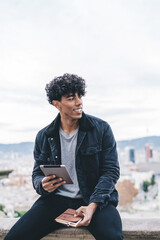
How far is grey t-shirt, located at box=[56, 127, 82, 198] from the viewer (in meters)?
1.56

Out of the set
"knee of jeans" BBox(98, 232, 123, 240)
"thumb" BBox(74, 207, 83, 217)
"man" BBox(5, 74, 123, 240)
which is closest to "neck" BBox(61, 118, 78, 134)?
"man" BBox(5, 74, 123, 240)

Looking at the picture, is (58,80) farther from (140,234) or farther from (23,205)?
(23,205)

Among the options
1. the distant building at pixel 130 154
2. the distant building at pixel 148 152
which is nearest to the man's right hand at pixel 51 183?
the distant building at pixel 148 152

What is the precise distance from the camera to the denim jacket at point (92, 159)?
143 centimetres

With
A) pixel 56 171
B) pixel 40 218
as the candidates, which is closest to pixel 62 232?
→ pixel 40 218

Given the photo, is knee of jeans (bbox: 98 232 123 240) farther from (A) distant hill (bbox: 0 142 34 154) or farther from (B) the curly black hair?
(A) distant hill (bbox: 0 142 34 154)

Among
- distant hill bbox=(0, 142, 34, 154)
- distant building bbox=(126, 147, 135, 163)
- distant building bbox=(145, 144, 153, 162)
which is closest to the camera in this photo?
distant hill bbox=(0, 142, 34, 154)

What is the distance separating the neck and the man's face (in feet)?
0.23

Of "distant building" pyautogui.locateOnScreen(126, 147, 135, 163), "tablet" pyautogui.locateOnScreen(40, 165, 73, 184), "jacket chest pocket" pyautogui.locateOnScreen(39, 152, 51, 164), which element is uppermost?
"jacket chest pocket" pyautogui.locateOnScreen(39, 152, 51, 164)

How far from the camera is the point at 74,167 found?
5.16 ft

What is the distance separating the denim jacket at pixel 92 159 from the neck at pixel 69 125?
49 millimetres

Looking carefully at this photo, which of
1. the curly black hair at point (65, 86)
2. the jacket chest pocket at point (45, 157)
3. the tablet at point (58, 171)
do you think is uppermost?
the curly black hair at point (65, 86)

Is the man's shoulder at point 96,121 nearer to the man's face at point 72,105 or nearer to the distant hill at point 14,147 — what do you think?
the man's face at point 72,105

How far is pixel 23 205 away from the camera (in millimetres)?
25953
